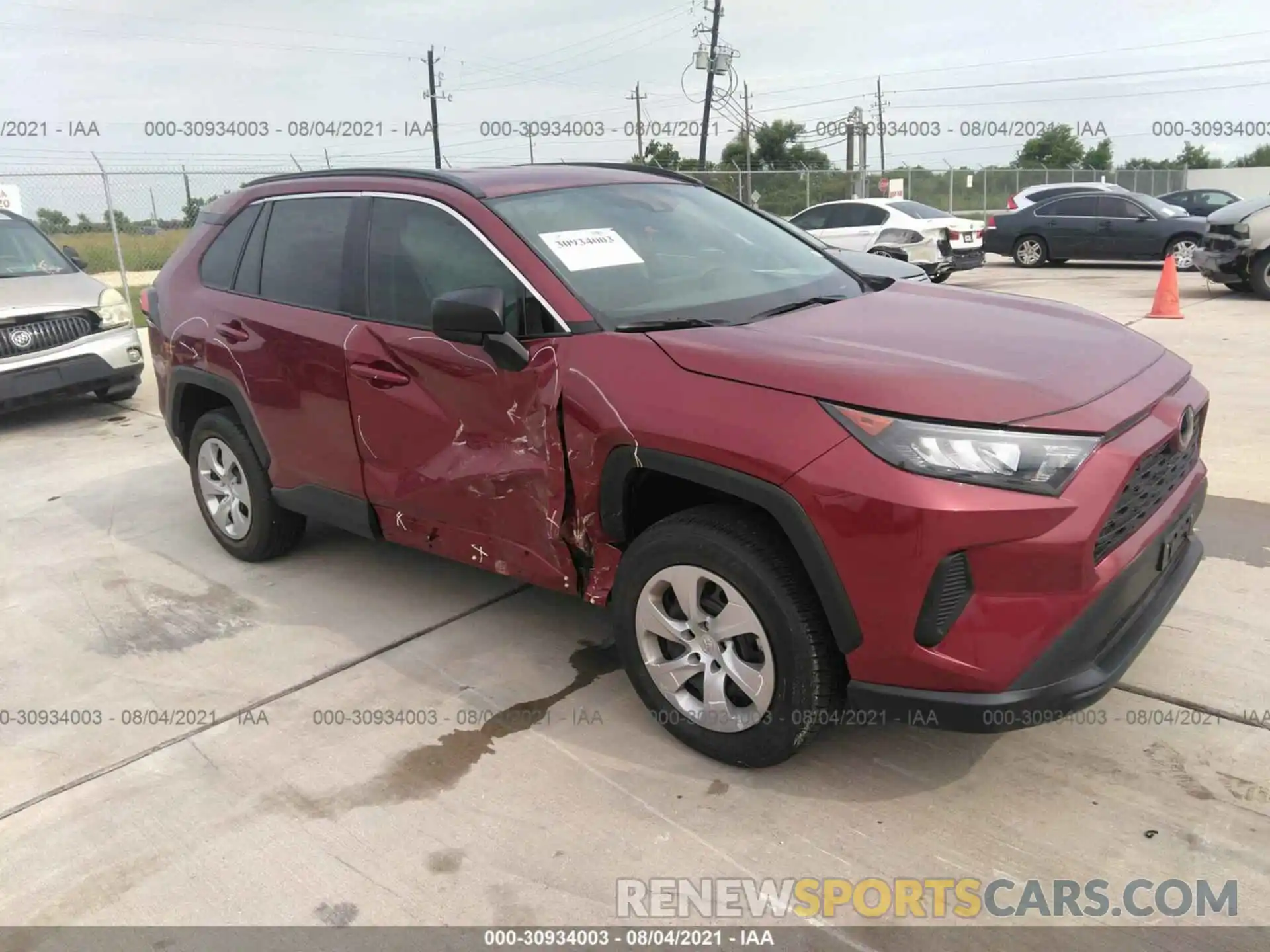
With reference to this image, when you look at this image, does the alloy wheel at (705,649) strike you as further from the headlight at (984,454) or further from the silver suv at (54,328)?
the silver suv at (54,328)

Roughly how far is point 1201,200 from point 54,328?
82.6ft

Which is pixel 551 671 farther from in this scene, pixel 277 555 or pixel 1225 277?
pixel 1225 277

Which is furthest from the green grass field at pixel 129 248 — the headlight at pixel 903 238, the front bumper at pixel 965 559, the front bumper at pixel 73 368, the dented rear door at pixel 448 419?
the front bumper at pixel 965 559

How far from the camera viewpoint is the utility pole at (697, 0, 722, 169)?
33.3 meters

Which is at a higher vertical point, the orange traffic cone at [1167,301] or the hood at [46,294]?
the hood at [46,294]

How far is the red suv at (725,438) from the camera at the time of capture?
245 cm

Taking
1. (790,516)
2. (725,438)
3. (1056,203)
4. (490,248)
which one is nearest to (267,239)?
(490,248)

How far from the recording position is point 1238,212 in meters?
12.0

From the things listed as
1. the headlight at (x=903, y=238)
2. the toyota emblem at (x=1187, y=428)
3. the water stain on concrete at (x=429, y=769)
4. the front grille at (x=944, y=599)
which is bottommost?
the water stain on concrete at (x=429, y=769)

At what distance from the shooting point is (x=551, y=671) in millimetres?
3682

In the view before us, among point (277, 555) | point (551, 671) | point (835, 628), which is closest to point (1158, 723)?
point (835, 628)

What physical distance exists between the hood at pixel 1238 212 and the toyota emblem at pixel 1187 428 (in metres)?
10.8

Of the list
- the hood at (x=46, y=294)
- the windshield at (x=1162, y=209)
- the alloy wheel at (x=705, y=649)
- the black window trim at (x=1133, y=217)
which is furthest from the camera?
the black window trim at (x=1133, y=217)

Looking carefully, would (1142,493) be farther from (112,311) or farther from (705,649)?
(112,311)
